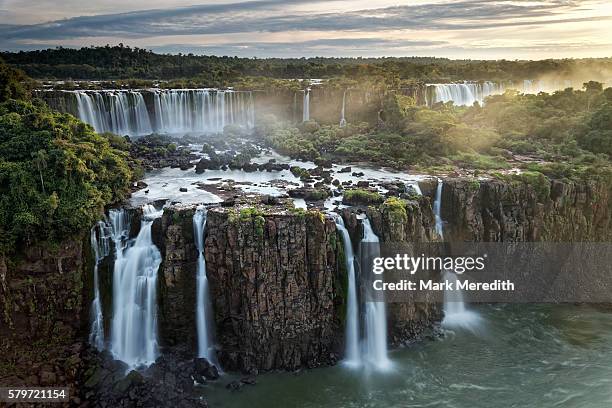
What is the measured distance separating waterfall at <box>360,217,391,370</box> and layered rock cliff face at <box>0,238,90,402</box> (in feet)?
44.5

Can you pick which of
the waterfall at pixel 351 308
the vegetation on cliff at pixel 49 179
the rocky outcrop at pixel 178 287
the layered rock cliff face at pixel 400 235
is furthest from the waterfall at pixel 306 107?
the rocky outcrop at pixel 178 287

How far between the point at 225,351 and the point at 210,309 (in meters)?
2.12

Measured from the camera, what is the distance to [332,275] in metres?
25.0

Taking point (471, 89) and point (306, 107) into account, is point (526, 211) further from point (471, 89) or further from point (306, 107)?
point (471, 89)

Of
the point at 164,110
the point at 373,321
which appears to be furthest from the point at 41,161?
the point at 164,110

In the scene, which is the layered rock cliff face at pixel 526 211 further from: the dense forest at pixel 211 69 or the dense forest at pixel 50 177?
the dense forest at pixel 211 69

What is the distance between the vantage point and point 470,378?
23953 mm

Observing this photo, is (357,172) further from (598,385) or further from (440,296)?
(598,385)

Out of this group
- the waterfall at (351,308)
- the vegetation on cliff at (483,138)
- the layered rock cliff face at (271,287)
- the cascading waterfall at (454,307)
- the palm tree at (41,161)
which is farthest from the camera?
the vegetation on cliff at (483,138)

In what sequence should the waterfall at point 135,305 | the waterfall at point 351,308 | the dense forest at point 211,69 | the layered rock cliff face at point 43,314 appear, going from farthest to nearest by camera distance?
the dense forest at point 211,69, the waterfall at point 351,308, the waterfall at point 135,305, the layered rock cliff face at point 43,314

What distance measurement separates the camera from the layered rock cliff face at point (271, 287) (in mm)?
24016

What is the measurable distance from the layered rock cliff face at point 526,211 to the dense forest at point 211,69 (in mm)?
32809

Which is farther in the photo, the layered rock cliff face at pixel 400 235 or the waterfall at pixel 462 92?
the waterfall at pixel 462 92

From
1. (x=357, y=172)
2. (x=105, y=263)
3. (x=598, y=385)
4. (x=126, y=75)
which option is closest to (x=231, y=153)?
(x=357, y=172)
